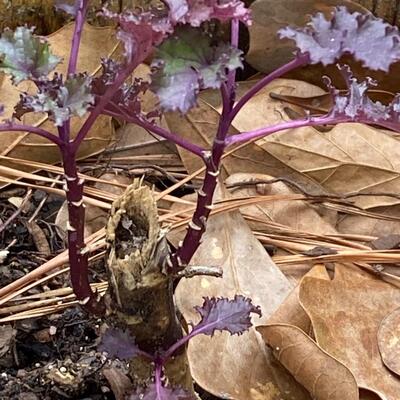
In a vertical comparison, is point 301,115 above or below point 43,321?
above

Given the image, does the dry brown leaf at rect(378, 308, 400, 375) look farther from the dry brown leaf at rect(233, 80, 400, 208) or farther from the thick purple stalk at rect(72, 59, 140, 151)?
the thick purple stalk at rect(72, 59, 140, 151)

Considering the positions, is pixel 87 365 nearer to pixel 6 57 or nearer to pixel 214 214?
pixel 214 214

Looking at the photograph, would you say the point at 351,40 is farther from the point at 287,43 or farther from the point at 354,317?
the point at 287,43

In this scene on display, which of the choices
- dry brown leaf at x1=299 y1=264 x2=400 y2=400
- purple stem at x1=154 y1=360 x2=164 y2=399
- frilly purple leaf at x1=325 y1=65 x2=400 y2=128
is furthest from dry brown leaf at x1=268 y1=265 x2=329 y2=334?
frilly purple leaf at x1=325 y1=65 x2=400 y2=128

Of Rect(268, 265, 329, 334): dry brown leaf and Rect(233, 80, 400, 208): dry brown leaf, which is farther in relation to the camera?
Rect(233, 80, 400, 208): dry brown leaf

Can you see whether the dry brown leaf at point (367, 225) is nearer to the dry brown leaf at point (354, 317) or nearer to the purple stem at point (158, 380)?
the dry brown leaf at point (354, 317)

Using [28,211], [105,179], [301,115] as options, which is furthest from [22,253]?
[301,115]
